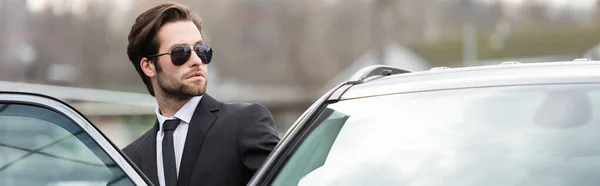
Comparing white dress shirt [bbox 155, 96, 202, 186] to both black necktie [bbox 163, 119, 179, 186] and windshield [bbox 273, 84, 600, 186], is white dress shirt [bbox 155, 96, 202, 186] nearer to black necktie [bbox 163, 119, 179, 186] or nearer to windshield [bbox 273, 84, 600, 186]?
black necktie [bbox 163, 119, 179, 186]

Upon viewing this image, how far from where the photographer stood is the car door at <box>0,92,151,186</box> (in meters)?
3.22

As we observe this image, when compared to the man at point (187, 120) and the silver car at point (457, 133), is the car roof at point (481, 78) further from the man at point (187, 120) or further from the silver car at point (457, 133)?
the man at point (187, 120)

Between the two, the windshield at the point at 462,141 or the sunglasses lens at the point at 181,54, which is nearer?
the windshield at the point at 462,141

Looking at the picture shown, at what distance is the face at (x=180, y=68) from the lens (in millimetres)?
4266

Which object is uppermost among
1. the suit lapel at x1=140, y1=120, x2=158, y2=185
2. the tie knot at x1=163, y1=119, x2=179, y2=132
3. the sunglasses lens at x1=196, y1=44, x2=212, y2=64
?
the sunglasses lens at x1=196, y1=44, x2=212, y2=64

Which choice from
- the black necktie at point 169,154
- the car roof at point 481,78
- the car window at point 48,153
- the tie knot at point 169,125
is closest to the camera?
the car window at point 48,153

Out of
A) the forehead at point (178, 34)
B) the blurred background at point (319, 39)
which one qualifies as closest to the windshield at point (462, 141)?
the forehead at point (178, 34)

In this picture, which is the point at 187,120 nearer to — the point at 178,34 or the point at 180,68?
the point at 180,68

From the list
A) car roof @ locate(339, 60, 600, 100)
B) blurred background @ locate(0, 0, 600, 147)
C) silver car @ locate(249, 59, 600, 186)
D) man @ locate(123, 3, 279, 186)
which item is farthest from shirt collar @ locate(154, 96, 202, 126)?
blurred background @ locate(0, 0, 600, 147)

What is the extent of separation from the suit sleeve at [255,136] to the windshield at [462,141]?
0.54 meters

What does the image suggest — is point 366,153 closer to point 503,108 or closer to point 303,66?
point 503,108

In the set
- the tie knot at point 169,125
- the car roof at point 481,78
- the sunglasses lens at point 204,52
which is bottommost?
the tie knot at point 169,125

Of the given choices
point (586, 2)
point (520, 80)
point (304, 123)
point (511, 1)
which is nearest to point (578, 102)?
point (520, 80)

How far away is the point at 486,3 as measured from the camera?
74.4 meters
